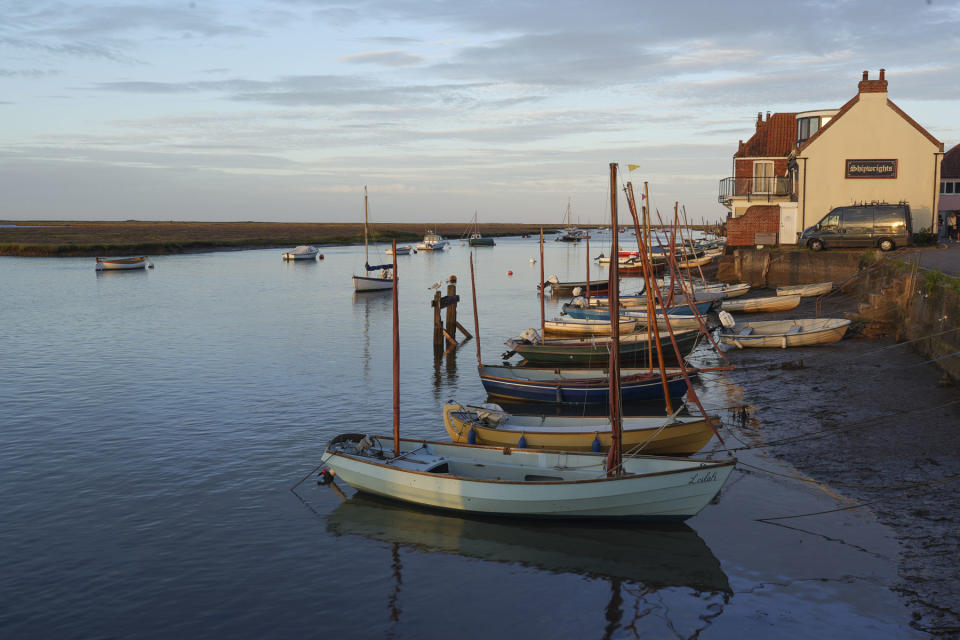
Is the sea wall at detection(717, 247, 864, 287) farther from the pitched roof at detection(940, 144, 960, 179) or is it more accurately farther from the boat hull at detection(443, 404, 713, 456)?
the boat hull at detection(443, 404, 713, 456)

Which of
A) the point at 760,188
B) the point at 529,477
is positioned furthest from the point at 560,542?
the point at 760,188

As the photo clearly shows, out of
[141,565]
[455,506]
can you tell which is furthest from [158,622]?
[455,506]

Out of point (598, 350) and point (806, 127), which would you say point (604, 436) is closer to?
point (598, 350)

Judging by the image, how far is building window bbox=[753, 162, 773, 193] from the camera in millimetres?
56656

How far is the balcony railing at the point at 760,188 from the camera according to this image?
56156 mm

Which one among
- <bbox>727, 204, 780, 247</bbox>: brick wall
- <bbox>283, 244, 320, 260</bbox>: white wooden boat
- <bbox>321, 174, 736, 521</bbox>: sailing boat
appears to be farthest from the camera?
<bbox>283, 244, 320, 260</bbox>: white wooden boat

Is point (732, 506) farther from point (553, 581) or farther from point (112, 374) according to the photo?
point (112, 374)

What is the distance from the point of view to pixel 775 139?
6150 centimetres

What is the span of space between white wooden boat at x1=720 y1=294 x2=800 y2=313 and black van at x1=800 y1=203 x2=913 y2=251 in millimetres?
5780

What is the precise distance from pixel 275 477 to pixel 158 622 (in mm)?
6968

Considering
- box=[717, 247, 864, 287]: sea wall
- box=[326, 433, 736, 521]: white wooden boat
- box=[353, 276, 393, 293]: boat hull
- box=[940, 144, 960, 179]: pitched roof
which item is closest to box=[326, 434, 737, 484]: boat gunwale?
box=[326, 433, 736, 521]: white wooden boat

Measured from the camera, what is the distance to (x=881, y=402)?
23.0 m

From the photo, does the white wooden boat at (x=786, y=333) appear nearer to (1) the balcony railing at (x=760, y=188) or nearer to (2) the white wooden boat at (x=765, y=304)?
(2) the white wooden boat at (x=765, y=304)

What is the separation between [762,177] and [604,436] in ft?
137
